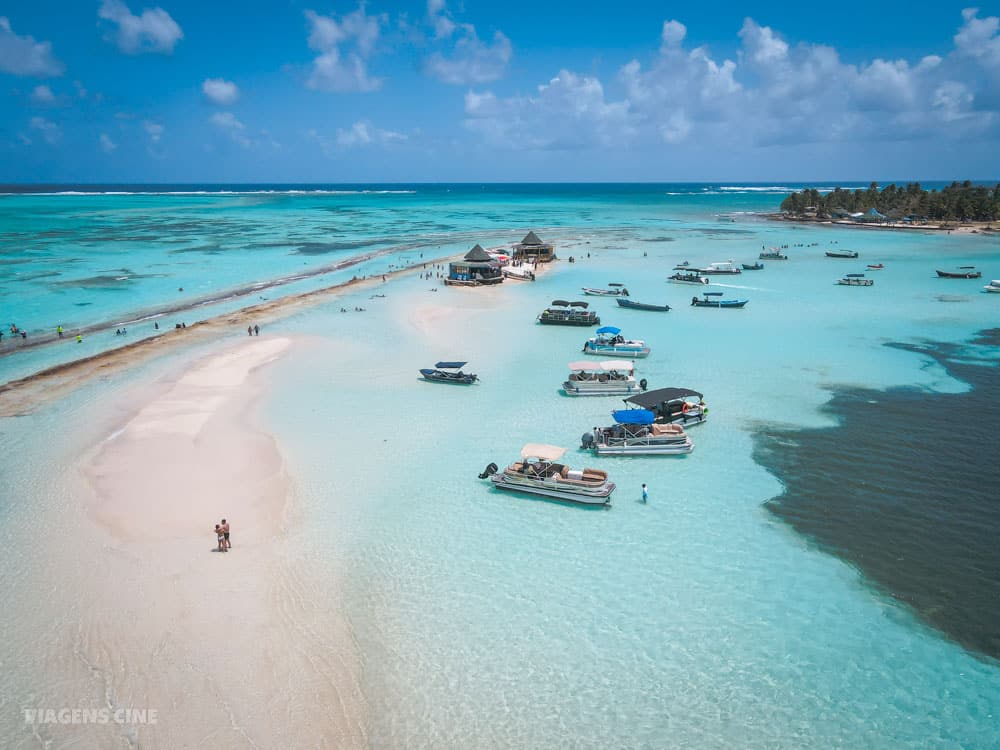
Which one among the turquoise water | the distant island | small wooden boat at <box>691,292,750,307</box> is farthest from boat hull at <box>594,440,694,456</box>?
the distant island

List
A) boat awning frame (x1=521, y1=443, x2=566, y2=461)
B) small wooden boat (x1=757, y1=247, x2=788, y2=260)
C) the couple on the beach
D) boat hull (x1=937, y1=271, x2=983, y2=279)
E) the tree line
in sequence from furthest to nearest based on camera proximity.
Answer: the tree line < small wooden boat (x1=757, y1=247, x2=788, y2=260) < boat hull (x1=937, y1=271, x2=983, y2=279) < boat awning frame (x1=521, y1=443, x2=566, y2=461) < the couple on the beach

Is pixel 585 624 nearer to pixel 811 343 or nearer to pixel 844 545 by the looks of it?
pixel 844 545

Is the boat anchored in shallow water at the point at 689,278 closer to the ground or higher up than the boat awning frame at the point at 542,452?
higher up

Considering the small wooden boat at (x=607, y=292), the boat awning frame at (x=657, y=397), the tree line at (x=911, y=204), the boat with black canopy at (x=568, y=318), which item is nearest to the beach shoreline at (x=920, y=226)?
the tree line at (x=911, y=204)

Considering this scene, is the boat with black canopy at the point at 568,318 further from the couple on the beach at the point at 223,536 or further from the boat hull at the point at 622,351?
the couple on the beach at the point at 223,536

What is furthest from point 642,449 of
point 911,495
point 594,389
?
point 911,495

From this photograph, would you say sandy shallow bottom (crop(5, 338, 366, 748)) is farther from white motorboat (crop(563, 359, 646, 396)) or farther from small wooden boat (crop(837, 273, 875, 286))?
small wooden boat (crop(837, 273, 875, 286))
